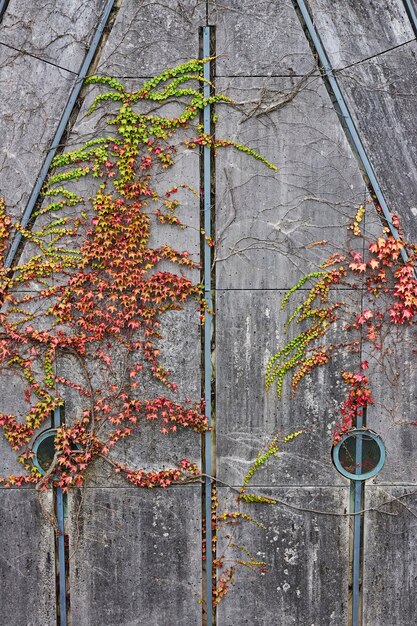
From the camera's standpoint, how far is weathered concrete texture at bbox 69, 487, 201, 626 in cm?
487

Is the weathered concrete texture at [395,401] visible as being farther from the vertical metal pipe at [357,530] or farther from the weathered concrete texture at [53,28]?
the weathered concrete texture at [53,28]

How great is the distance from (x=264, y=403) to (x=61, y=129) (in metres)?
3.04

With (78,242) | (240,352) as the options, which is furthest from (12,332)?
(240,352)

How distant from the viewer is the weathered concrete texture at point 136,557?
487 cm

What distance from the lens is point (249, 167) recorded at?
186 inches

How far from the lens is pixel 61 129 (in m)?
4.70

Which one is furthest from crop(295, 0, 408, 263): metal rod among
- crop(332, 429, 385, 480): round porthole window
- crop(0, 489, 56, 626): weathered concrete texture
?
crop(0, 489, 56, 626): weathered concrete texture

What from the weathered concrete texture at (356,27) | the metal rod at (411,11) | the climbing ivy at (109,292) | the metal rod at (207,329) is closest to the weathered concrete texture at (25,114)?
the climbing ivy at (109,292)

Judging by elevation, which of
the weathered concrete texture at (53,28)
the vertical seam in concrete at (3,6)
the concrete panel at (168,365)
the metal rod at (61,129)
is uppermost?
the vertical seam in concrete at (3,6)

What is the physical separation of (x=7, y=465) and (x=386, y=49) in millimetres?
5044

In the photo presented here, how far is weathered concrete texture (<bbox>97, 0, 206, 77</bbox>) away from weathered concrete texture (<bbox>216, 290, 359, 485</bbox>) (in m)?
2.15

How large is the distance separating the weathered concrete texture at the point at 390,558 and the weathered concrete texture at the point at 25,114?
13.8 ft

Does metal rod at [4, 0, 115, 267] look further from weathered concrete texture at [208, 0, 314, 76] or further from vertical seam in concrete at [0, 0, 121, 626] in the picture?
weathered concrete texture at [208, 0, 314, 76]

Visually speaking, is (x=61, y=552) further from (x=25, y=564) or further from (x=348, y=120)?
(x=348, y=120)
